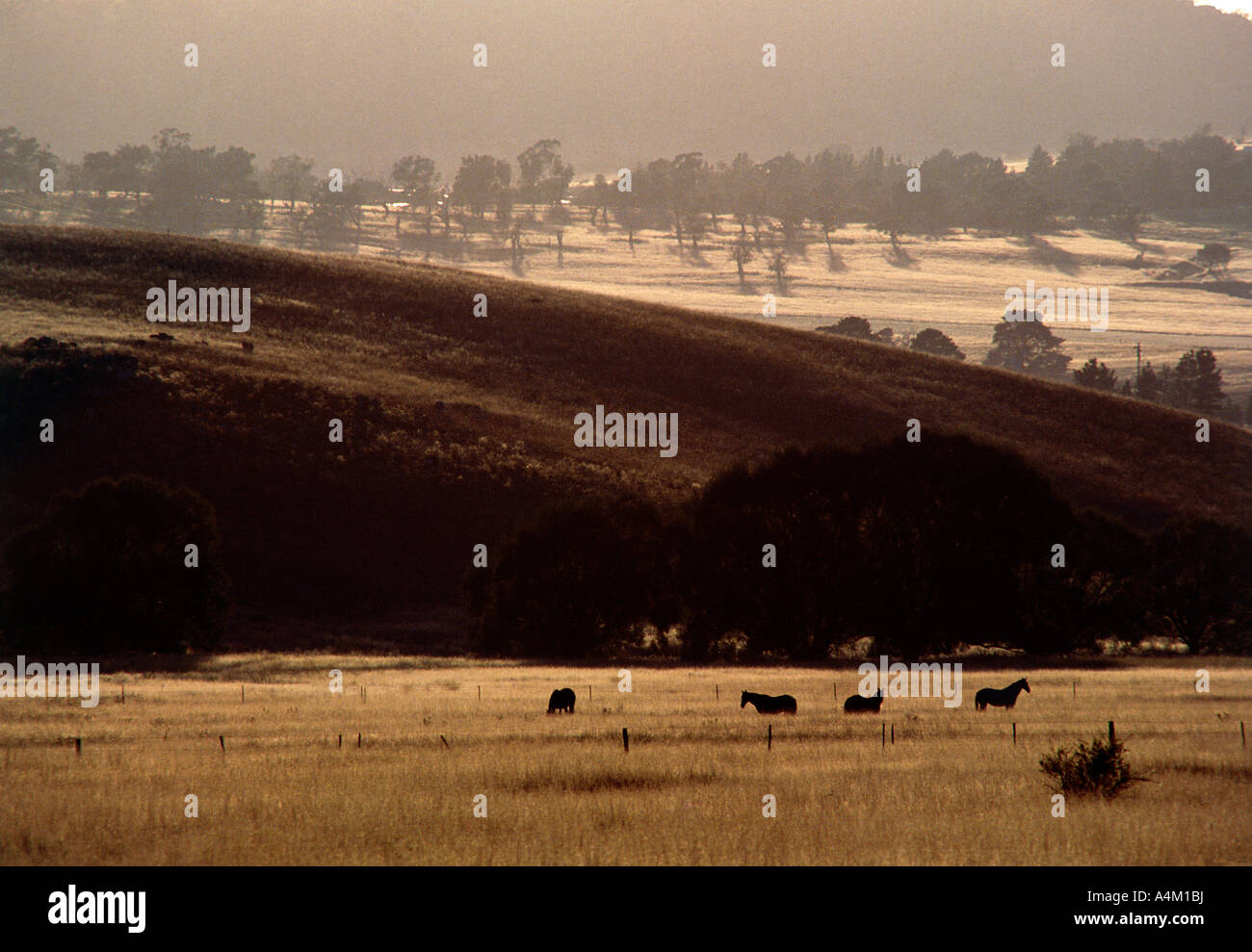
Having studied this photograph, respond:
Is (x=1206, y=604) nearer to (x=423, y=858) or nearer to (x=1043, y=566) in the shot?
(x=1043, y=566)

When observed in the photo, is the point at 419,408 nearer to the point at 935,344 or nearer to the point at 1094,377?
the point at 1094,377

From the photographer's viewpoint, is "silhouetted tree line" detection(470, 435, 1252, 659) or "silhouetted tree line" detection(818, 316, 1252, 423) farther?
"silhouetted tree line" detection(818, 316, 1252, 423)

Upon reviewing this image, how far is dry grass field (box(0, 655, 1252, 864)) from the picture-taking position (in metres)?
12.2

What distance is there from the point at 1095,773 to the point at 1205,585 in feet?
139

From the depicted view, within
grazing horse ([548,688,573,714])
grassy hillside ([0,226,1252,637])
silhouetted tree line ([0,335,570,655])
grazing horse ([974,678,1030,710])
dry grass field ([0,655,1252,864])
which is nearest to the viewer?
dry grass field ([0,655,1252,864])

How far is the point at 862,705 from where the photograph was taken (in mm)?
25203

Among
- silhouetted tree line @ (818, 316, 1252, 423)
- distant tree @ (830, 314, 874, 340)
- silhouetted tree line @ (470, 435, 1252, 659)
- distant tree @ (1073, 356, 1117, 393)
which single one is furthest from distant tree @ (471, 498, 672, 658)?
distant tree @ (830, 314, 874, 340)

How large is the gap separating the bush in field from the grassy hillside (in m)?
37.1

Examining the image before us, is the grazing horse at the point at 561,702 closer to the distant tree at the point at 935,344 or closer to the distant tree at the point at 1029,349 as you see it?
the distant tree at the point at 935,344

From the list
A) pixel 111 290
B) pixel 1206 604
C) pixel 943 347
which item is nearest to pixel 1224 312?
pixel 943 347

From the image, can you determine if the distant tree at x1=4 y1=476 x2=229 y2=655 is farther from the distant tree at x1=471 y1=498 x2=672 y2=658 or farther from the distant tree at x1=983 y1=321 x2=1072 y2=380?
the distant tree at x1=983 y1=321 x2=1072 y2=380

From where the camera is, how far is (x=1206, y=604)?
172 ft

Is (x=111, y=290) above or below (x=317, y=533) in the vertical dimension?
above
